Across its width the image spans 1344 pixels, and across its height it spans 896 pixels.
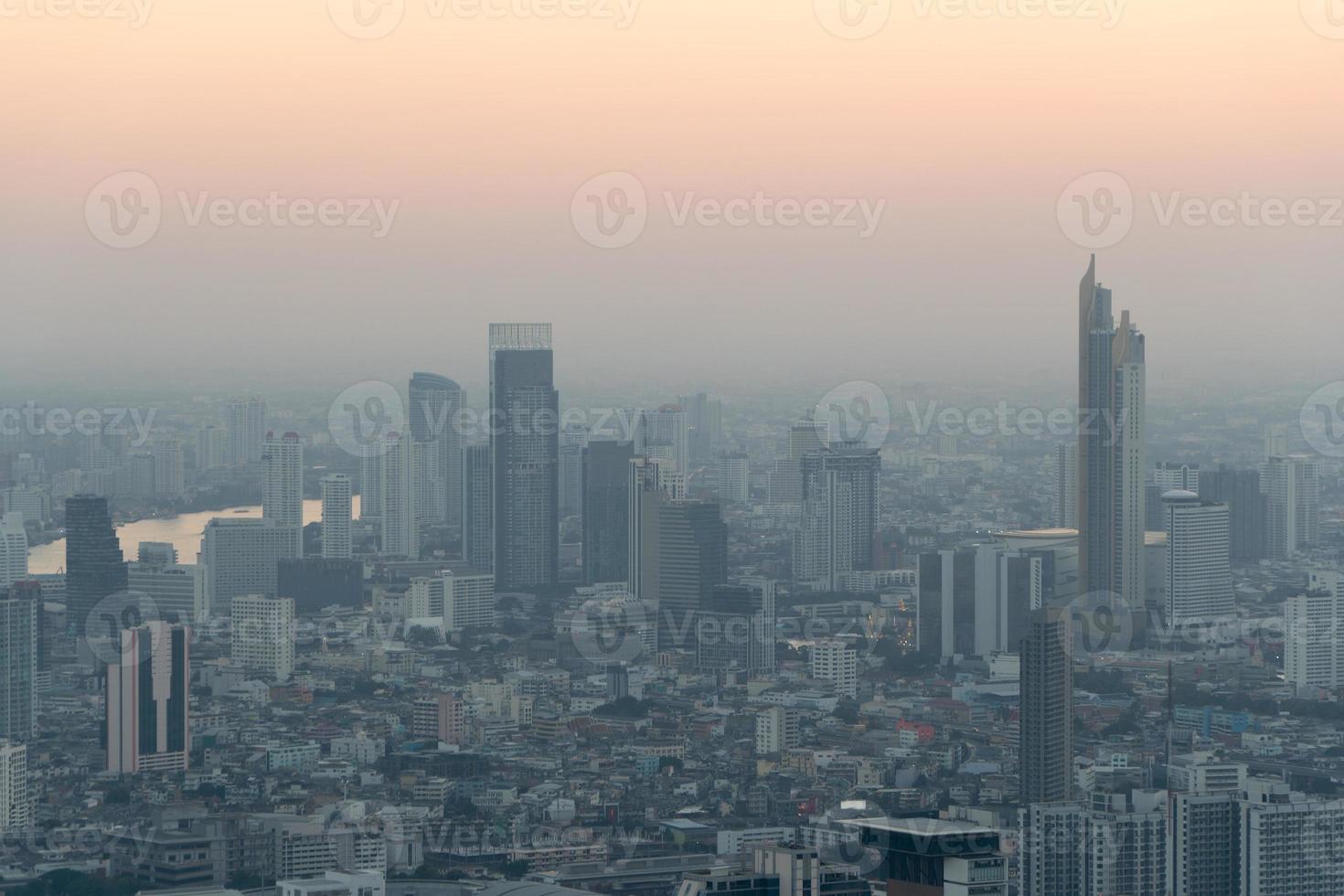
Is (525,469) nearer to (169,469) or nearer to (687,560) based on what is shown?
(687,560)

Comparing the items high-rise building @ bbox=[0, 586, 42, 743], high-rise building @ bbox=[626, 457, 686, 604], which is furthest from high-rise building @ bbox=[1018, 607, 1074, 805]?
high-rise building @ bbox=[0, 586, 42, 743]

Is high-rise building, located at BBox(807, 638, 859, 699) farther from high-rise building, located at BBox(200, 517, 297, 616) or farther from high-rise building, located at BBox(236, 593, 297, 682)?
high-rise building, located at BBox(200, 517, 297, 616)

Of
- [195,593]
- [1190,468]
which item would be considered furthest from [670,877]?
[1190,468]

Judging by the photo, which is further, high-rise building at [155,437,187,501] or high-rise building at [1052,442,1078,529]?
high-rise building at [1052,442,1078,529]

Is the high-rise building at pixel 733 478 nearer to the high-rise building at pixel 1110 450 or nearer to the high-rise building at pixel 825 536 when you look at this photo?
the high-rise building at pixel 825 536

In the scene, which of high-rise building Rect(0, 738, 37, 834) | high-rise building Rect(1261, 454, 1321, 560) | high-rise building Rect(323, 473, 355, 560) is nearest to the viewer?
high-rise building Rect(0, 738, 37, 834)

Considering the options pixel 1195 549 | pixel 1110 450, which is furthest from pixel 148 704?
pixel 1195 549

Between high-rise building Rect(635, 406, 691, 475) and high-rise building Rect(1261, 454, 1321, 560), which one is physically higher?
high-rise building Rect(635, 406, 691, 475)
